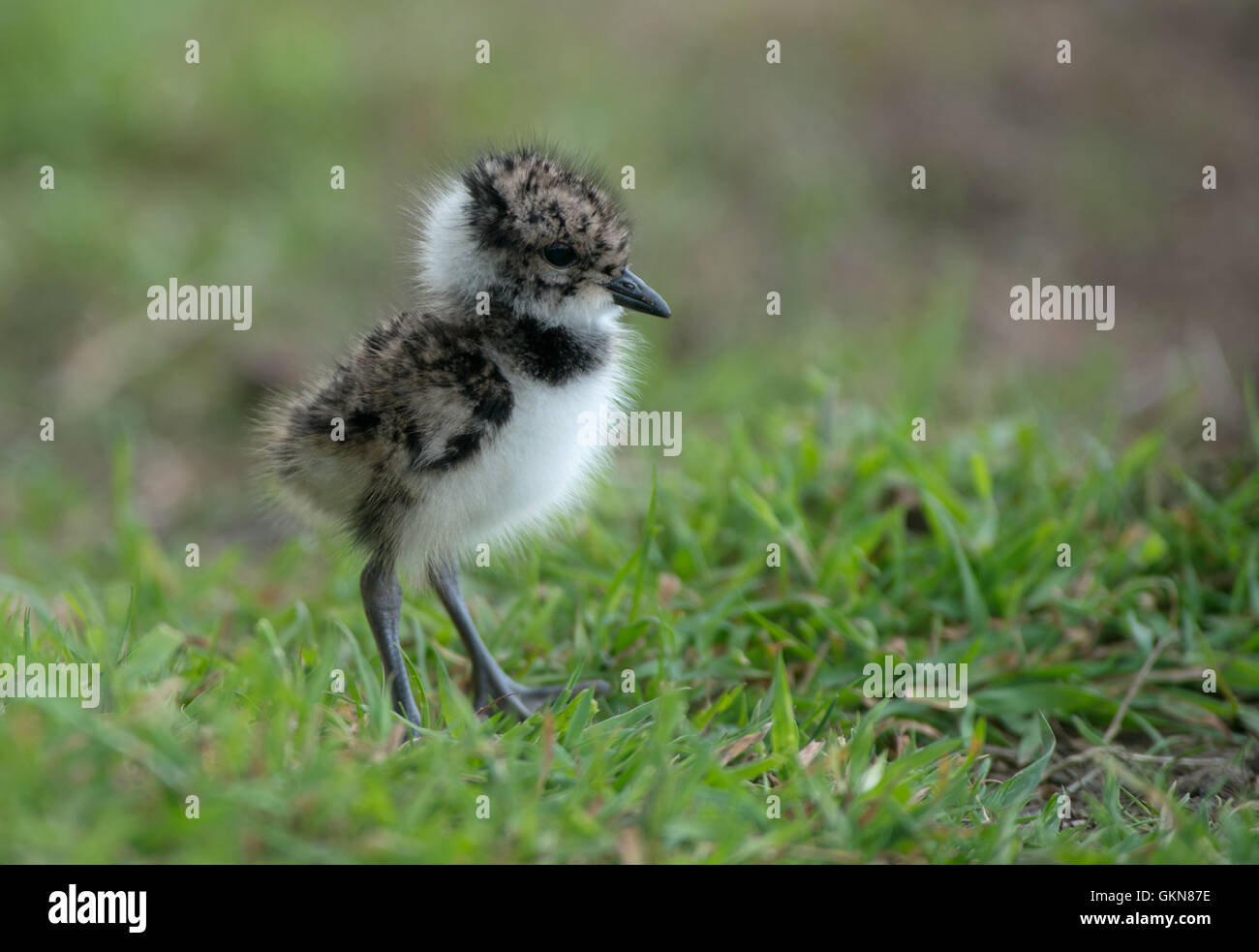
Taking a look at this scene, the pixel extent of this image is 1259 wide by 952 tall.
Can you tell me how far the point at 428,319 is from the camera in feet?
11.5

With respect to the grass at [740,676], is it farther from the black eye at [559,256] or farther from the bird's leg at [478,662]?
→ the black eye at [559,256]

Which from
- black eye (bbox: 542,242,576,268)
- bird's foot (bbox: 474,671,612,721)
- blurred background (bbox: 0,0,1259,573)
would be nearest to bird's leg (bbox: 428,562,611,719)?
bird's foot (bbox: 474,671,612,721)

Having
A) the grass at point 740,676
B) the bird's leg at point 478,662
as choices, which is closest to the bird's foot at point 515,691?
the bird's leg at point 478,662

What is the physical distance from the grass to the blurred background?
2.42 feet

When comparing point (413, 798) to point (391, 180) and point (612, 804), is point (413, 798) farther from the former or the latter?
point (391, 180)

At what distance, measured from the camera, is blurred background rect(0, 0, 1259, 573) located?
6.21 meters

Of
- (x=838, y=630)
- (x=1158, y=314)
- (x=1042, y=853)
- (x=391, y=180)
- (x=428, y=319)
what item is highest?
(x=391, y=180)

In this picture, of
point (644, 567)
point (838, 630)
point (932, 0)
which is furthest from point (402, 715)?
point (932, 0)

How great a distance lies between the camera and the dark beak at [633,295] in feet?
11.8

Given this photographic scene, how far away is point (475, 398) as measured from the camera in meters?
3.29

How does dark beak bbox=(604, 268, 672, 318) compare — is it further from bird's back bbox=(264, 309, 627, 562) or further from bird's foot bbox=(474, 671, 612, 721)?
bird's foot bbox=(474, 671, 612, 721)

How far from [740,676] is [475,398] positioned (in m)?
1.23

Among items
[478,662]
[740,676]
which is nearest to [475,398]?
[478,662]
